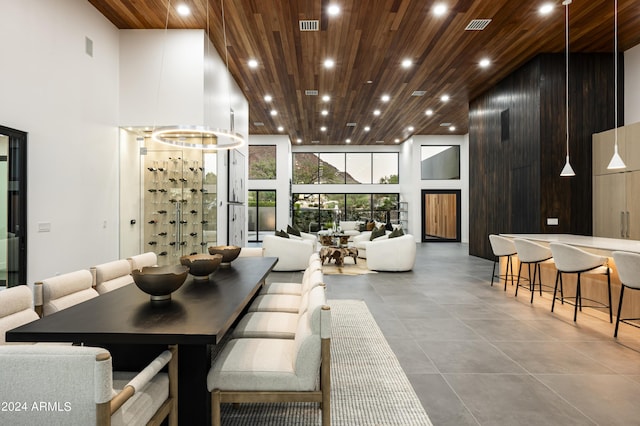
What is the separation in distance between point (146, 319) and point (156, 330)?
8.2 inches

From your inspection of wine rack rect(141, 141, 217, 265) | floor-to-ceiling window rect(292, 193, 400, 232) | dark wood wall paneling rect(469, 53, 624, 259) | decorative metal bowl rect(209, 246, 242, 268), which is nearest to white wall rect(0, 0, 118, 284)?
wine rack rect(141, 141, 217, 265)

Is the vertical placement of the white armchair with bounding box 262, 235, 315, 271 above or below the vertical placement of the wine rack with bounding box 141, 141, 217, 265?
below

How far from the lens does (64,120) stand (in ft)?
14.7

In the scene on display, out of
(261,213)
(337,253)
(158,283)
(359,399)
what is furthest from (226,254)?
(261,213)

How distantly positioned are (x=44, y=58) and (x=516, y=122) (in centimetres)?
761

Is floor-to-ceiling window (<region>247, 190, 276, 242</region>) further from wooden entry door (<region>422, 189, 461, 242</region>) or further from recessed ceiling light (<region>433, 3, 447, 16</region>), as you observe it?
recessed ceiling light (<region>433, 3, 447, 16</region>)

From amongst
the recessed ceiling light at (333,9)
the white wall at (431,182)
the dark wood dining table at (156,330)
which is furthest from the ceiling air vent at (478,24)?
the white wall at (431,182)

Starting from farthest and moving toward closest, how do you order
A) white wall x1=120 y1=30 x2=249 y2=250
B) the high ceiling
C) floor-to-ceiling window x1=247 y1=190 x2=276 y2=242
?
floor-to-ceiling window x1=247 y1=190 x2=276 y2=242 → white wall x1=120 y1=30 x2=249 y2=250 → the high ceiling

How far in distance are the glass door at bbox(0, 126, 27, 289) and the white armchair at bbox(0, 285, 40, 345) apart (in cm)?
230

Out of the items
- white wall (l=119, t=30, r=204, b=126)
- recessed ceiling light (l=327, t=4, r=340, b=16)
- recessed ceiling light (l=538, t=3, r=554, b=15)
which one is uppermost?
recessed ceiling light (l=327, t=4, r=340, b=16)

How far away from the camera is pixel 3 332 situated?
1.78m

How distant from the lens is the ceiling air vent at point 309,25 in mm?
5332

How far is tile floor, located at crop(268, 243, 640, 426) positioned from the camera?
227cm

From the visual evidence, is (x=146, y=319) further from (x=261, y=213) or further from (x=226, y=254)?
(x=261, y=213)
